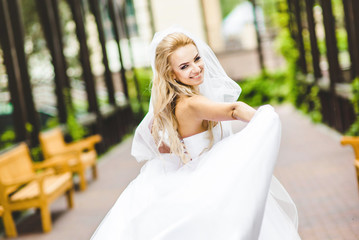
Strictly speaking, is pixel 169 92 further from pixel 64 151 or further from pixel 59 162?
pixel 64 151

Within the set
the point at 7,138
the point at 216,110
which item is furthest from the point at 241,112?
the point at 7,138

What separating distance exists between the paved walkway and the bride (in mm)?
1499

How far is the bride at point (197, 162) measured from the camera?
2.28m

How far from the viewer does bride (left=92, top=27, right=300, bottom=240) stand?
2.28 m

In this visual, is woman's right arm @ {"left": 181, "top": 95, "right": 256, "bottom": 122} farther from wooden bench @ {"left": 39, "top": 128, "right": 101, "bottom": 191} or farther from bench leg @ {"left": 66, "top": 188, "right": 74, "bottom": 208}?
wooden bench @ {"left": 39, "top": 128, "right": 101, "bottom": 191}

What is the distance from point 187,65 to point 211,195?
0.77m

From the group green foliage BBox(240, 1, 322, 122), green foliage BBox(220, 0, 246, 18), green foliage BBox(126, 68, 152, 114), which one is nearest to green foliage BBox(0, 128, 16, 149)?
green foliage BBox(240, 1, 322, 122)

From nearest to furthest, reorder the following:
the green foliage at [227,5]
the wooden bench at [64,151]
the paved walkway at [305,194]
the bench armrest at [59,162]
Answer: the paved walkway at [305,194] < the bench armrest at [59,162] < the wooden bench at [64,151] < the green foliage at [227,5]

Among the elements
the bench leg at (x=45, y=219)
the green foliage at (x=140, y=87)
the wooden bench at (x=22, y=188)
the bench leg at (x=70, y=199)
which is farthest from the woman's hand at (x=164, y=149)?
the green foliage at (x=140, y=87)

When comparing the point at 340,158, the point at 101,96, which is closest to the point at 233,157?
the point at 340,158

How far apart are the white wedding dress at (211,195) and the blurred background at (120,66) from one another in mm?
858

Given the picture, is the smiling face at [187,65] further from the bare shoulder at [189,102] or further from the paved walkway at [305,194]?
the paved walkway at [305,194]

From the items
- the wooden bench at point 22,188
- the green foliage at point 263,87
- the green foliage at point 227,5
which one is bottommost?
the green foliage at point 263,87

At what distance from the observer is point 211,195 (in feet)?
7.57
